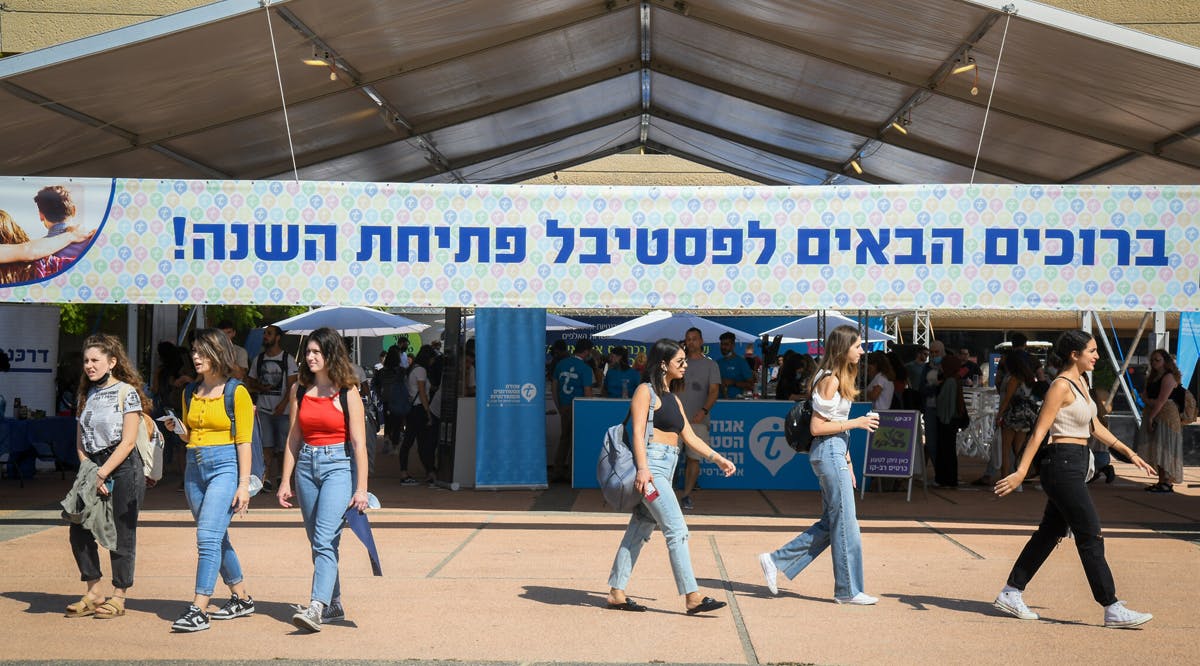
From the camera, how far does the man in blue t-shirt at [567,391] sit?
1421 cm

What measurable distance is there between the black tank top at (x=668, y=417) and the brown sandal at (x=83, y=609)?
134 inches

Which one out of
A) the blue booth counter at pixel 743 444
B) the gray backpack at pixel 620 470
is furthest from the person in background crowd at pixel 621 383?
the gray backpack at pixel 620 470

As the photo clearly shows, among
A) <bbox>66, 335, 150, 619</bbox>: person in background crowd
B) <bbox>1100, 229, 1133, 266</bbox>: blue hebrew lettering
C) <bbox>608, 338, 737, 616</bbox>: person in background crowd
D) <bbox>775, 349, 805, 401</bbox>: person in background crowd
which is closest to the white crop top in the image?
<bbox>608, 338, 737, 616</bbox>: person in background crowd

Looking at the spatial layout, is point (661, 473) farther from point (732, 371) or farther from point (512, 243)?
point (732, 371)

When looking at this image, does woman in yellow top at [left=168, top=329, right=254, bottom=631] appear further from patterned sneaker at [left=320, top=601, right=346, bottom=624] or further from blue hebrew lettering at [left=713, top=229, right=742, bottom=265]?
blue hebrew lettering at [left=713, top=229, right=742, bottom=265]

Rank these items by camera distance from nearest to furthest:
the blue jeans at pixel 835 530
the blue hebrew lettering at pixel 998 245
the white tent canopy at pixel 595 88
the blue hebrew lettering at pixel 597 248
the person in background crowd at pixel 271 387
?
the blue jeans at pixel 835 530 < the white tent canopy at pixel 595 88 < the blue hebrew lettering at pixel 998 245 < the blue hebrew lettering at pixel 597 248 < the person in background crowd at pixel 271 387

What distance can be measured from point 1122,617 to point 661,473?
2702 mm

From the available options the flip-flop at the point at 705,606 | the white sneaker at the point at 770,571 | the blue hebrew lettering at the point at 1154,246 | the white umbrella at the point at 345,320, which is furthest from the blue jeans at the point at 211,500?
the white umbrella at the point at 345,320

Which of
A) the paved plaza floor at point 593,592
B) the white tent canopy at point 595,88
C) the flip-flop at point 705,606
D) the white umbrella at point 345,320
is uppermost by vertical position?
the white tent canopy at point 595,88

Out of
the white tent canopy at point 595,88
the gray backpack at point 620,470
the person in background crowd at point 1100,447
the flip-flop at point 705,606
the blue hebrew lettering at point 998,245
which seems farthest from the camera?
the blue hebrew lettering at point 998,245

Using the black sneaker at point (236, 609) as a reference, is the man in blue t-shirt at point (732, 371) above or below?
above

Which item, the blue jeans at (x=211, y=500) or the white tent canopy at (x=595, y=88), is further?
the white tent canopy at (x=595, y=88)

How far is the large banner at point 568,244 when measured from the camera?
32.1ft

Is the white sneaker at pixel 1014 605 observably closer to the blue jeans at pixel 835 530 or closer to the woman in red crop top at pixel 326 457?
the blue jeans at pixel 835 530
